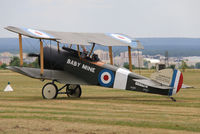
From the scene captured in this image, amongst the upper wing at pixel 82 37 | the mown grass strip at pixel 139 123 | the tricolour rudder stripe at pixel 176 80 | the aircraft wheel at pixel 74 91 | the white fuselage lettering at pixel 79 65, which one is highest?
the upper wing at pixel 82 37

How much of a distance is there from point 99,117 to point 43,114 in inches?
65.7

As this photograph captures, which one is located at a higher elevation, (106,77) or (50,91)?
(106,77)

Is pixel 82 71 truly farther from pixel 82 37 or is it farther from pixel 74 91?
pixel 74 91

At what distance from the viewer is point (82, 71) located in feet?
62.9

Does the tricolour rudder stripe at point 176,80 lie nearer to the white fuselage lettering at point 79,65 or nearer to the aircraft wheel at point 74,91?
the white fuselage lettering at point 79,65

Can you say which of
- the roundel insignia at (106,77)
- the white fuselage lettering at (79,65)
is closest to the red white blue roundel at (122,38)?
the white fuselage lettering at (79,65)

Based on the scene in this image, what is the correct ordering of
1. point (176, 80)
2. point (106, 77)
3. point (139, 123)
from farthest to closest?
1. point (106, 77)
2. point (176, 80)
3. point (139, 123)

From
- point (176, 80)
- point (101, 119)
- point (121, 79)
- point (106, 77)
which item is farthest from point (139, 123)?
point (106, 77)

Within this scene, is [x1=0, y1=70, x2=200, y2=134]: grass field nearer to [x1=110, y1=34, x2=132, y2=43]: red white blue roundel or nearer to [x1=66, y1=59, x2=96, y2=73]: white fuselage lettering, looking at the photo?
[x1=66, y1=59, x2=96, y2=73]: white fuselage lettering

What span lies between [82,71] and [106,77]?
4.05 feet

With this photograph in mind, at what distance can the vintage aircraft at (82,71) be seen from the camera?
17328 mm

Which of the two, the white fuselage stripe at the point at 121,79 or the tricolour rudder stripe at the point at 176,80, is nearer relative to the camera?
the tricolour rudder stripe at the point at 176,80

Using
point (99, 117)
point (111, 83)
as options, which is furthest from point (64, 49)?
point (99, 117)

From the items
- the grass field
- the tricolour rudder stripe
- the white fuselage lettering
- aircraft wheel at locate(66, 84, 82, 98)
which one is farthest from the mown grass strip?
aircraft wheel at locate(66, 84, 82, 98)
